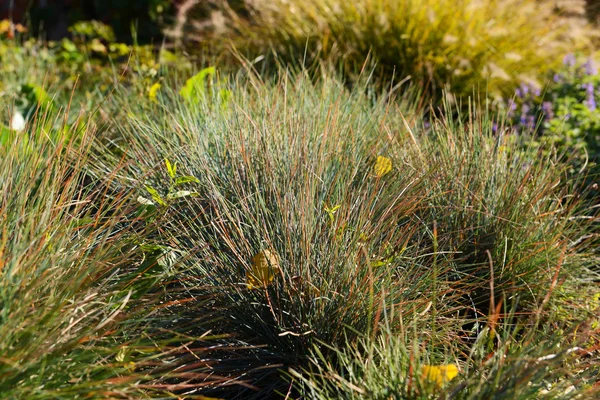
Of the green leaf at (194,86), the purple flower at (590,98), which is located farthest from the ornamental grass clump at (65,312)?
the purple flower at (590,98)

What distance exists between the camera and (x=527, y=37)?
539 centimetres

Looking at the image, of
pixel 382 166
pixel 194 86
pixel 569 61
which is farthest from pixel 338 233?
pixel 569 61

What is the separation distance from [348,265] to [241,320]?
0.39 m

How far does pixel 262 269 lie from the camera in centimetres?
212

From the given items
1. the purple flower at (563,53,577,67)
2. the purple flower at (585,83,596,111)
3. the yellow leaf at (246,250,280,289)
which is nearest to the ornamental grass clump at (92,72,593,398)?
the yellow leaf at (246,250,280,289)

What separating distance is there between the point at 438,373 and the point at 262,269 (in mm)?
664

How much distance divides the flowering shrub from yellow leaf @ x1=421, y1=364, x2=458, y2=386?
92.8 inches

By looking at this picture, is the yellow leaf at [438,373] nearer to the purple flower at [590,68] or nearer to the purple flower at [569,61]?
the purple flower at [590,68]

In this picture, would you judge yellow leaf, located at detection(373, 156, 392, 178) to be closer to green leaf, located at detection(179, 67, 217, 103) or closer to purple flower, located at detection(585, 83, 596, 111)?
green leaf, located at detection(179, 67, 217, 103)

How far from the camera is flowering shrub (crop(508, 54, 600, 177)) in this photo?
3988 millimetres

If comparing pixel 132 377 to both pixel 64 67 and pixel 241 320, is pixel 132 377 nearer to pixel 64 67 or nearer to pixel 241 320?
pixel 241 320

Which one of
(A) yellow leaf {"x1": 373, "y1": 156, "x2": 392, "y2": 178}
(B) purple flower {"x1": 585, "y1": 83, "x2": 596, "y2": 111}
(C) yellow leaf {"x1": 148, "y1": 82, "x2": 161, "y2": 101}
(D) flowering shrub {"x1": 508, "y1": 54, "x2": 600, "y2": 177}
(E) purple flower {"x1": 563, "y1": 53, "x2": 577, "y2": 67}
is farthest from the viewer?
(E) purple flower {"x1": 563, "y1": 53, "x2": 577, "y2": 67}

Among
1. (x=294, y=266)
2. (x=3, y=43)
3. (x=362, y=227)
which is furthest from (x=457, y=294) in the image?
(x=3, y=43)

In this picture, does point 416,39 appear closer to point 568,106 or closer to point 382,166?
point 568,106
